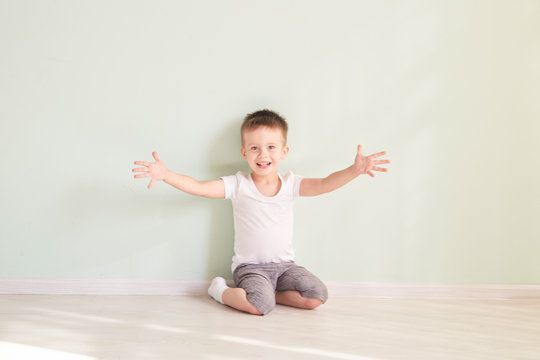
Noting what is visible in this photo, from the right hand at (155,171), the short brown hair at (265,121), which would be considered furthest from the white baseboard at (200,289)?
the short brown hair at (265,121)

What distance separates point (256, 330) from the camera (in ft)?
4.56

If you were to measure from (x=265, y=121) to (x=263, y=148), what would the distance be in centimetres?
11

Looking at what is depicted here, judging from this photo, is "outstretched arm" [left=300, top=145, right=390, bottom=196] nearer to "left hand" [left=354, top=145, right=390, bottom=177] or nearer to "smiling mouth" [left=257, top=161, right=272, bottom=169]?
"left hand" [left=354, top=145, right=390, bottom=177]

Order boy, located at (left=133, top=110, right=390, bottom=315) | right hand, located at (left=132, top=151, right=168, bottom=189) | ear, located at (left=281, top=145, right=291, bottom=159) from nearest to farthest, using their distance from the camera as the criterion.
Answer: right hand, located at (left=132, top=151, right=168, bottom=189) < boy, located at (left=133, top=110, right=390, bottom=315) < ear, located at (left=281, top=145, right=291, bottom=159)

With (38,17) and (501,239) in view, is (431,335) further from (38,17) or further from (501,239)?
(38,17)

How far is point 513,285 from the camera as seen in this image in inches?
74.4

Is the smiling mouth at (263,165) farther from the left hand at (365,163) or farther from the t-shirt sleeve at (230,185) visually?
the left hand at (365,163)

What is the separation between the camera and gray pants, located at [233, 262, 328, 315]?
5.14 ft

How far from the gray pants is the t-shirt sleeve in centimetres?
27

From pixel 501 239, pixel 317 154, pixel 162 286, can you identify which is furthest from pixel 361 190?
pixel 162 286

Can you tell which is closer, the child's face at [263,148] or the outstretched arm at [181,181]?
the outstretched arm at [181,181]

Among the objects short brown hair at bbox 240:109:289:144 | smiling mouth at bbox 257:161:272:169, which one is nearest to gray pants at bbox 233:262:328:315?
smiling mouth at bbox 257:161:272:169

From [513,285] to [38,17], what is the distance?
85.3 inches

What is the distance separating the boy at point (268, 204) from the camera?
1.67 meters
